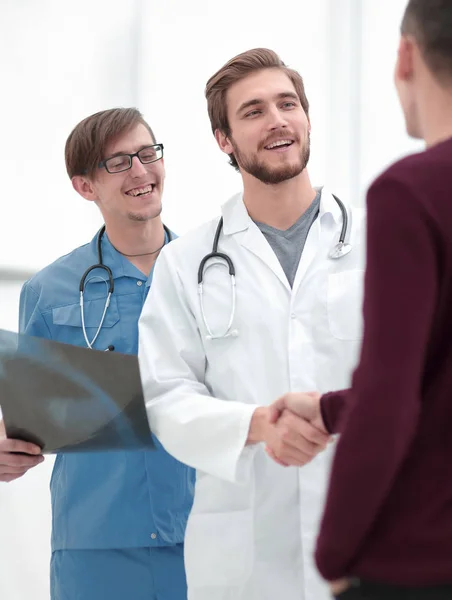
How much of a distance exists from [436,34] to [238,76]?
3.58ft

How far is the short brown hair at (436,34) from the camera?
0.93 meters

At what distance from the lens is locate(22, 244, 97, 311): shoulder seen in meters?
2.21

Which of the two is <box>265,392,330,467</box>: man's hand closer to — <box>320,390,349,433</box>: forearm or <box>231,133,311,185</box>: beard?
<box>320,390,349,433</box>: forearm

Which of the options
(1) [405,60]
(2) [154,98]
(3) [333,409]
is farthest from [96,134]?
(1) [405,60]

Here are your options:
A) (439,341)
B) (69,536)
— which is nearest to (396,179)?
(439,341)

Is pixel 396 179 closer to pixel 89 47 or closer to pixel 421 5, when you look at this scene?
pixel 421 5

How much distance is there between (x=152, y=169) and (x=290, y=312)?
2.66ft

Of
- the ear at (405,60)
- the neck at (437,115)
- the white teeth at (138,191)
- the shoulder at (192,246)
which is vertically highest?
the ear at (405,60)

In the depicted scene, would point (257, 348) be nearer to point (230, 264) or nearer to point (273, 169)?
point (230, 264)

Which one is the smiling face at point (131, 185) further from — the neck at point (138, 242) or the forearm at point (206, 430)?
the forearm at point (206, 430)

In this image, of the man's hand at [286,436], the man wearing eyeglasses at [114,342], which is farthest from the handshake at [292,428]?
the man wearing eyeglasses at [114,342]

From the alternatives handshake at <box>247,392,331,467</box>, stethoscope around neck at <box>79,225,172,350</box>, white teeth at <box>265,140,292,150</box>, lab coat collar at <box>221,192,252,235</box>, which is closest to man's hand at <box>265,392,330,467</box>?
handshake at <box>247,392,331,467</box>

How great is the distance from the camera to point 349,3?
3287mm

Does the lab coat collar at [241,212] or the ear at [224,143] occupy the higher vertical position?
the ear at [224,143]
